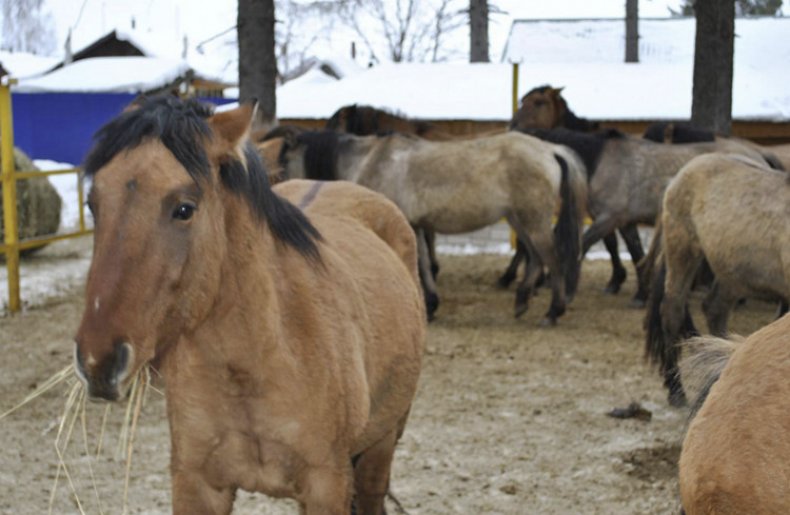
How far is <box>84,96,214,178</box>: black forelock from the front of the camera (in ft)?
7.16

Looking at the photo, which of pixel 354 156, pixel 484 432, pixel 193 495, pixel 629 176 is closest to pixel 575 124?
pixel 629 176

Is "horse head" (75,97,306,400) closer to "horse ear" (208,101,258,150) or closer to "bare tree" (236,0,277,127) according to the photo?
"horse ear" (208,101,258,150)

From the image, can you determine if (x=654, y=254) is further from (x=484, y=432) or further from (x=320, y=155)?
(x=320, y=155)

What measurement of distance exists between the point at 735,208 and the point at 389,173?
3950 mm

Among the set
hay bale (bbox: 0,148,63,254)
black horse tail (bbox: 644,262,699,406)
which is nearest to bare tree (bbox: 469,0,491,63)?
hay bale (bbox: 0,148,63,254)

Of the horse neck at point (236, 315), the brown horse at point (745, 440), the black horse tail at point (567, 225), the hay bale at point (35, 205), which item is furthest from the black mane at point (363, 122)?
the brown horse at point (745, 440)

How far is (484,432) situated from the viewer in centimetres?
531

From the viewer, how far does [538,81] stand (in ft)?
57.4

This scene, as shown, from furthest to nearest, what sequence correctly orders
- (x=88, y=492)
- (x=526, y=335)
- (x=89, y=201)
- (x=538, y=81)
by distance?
1. (x=538, y=81)
2. (x=526, y=335)
3. (x=88, y=492)
4. (x=89, y=201)

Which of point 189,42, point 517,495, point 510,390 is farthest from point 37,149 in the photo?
point 517,495

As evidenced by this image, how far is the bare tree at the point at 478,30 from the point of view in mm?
20484

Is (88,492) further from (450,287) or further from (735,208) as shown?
(450,287)

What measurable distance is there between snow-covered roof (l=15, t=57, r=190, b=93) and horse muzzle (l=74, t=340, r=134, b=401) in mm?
25664

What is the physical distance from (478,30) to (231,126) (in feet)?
63.6
